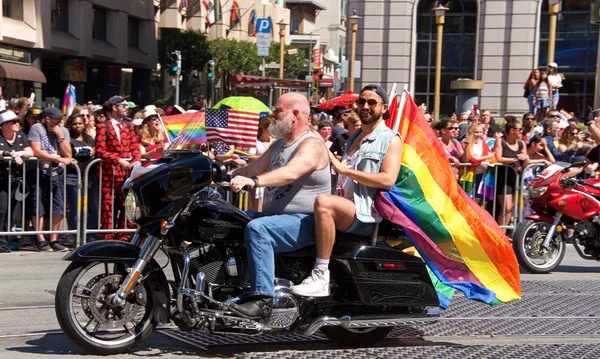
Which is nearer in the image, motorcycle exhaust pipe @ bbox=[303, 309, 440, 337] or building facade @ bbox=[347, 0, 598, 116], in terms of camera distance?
motorcycle exhaust pipe @ bbox=[303, 309, 440, 337]

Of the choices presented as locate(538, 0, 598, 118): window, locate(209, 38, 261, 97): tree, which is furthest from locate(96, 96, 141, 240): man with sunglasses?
locate(209, 38, 261, 97): tree

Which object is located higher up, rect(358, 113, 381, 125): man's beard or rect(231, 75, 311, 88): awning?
rect(231, 75, 311, 88): awning

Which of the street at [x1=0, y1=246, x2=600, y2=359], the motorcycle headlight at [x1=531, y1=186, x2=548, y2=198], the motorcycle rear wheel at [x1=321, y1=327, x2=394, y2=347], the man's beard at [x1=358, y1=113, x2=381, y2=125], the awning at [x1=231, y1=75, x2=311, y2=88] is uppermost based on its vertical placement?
the awning at [x1=231, y1=75, x2=311, y2=88]

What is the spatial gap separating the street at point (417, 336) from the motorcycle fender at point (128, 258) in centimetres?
37

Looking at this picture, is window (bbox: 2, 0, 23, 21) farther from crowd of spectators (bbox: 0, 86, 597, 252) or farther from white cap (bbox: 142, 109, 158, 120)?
white cap (bbox: 142, 109, 158, 120)

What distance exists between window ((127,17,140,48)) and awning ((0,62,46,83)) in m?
14.1

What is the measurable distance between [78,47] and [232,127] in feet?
101

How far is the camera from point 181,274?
5617mm

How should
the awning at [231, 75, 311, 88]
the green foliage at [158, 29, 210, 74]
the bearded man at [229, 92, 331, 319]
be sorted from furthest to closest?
the green foliage at [158, 29, 210, 74] → the awning at [231, 75, 311, 88] → the bearded man at [229, 92, 331, 319]

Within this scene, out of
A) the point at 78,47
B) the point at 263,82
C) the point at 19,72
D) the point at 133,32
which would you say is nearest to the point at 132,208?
the point at 263,82

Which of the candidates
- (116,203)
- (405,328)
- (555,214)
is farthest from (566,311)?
(116,203)

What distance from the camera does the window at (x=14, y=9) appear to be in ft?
109

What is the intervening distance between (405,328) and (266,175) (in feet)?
6.94

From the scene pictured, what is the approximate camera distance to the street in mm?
5984
